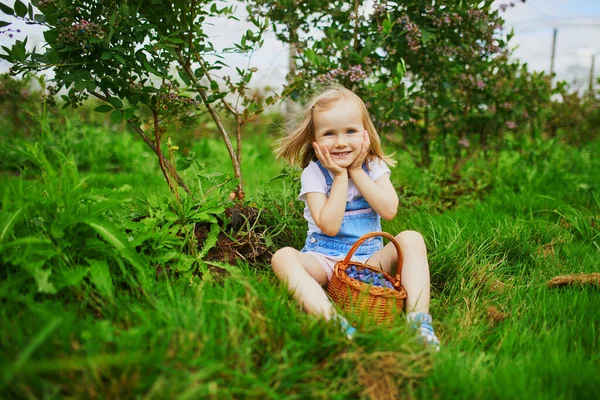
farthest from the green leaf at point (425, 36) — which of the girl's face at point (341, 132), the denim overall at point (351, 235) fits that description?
the denim overall at point (351, 235)

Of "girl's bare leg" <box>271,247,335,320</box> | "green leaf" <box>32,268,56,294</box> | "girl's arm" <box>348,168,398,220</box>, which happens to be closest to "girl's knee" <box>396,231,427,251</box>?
"girl's arm" <box>348,168,398,220</box>

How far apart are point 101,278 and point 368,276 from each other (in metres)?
1.15

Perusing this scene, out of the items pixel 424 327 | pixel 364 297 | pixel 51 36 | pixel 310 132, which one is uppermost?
pixel 51 36

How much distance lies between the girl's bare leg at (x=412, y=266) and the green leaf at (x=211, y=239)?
84 centimetres

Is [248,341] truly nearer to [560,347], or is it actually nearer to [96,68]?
[560,347]

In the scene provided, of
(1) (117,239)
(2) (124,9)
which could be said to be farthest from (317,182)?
(2) (124,9)

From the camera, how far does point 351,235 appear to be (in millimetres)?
2467

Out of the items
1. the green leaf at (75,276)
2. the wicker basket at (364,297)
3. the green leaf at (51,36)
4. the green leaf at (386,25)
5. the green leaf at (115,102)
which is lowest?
the wicker basket at (364,297)

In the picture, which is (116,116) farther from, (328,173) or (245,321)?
(245,321)

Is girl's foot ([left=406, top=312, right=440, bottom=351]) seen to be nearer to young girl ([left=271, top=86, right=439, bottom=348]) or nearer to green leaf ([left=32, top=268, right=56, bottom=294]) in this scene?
young girl ([left=271, top=86, right=439, bottom=348])

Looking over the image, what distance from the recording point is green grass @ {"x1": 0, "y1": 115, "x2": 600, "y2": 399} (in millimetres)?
1382

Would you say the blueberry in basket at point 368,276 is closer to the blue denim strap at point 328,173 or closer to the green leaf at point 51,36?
the blue denim strap at point 328,173

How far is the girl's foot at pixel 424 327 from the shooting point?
1781 millimetres

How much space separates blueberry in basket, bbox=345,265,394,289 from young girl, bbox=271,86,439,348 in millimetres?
106
